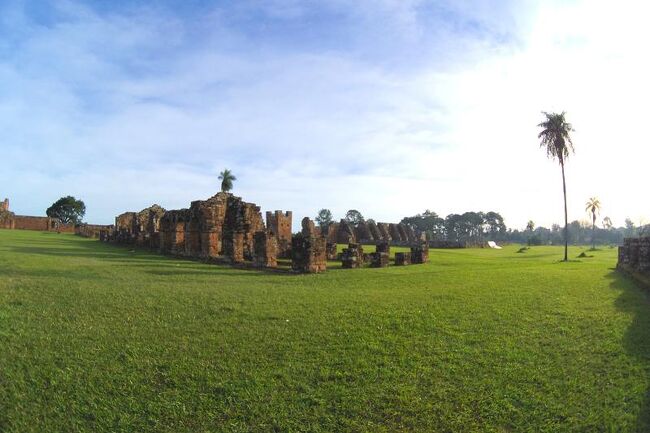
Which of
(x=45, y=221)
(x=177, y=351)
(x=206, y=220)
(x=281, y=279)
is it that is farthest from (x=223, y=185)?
(x=177, y=351)

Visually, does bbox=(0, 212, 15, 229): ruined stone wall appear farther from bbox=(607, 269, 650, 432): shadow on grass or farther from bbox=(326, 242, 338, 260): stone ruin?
bbox=(607, 269, 650, 432): shadow on grass

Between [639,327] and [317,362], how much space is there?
5345mm

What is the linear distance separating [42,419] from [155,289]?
5.26 meters

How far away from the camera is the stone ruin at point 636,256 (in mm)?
13747

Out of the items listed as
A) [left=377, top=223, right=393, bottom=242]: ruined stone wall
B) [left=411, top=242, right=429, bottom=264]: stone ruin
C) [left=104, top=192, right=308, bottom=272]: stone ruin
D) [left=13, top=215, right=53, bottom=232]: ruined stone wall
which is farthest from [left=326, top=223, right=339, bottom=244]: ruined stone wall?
[left=13, top=215, right=53, bottom=232]: ruined stone wall

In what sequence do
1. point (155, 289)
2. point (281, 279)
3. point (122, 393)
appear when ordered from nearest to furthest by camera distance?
point (122, 393) → point (155, 289) → point (281, 279)

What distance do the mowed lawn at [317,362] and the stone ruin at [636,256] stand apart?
477 cm

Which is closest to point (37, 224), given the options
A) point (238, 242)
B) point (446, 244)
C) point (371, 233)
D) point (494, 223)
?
point (371, 233)

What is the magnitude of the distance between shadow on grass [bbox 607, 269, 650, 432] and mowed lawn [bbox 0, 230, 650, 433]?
0.12 feet

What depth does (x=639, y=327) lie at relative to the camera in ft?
24.8

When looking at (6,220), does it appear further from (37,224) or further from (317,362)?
(317,362)

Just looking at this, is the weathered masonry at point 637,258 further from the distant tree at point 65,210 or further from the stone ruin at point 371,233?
the distant tree at point 65,210

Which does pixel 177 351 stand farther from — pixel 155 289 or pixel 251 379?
pixel 155 289

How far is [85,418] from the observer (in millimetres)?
5082
